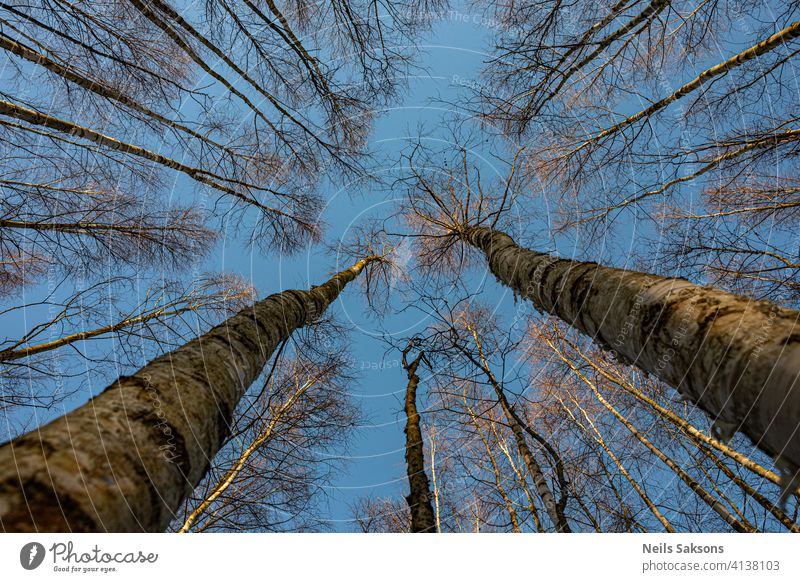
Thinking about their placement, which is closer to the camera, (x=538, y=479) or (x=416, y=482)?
(x=416, y=482)

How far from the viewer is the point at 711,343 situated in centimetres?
138

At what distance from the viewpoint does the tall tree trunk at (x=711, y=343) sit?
1.16 meters

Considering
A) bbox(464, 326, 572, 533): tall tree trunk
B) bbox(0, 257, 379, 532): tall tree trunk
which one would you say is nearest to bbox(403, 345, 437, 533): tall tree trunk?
bbox(464, 326, 572, 533): tall tree trunk

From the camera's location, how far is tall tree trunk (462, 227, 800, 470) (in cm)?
116

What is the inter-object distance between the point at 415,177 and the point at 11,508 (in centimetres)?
597

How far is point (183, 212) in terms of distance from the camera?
5168 millimetres

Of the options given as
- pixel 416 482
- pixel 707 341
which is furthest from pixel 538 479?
pixel 707 341

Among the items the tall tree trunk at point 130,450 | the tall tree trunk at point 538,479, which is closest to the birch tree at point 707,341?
the tall tree trunk at point 538,479

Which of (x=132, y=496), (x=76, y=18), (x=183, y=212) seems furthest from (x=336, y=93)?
(x=132, y=496)

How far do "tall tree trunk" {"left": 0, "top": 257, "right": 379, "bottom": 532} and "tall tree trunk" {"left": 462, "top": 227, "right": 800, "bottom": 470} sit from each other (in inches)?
84.9

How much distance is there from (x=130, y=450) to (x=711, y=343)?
2265 mm

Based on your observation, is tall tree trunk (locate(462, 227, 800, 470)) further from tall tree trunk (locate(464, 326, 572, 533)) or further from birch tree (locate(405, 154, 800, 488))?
tall tree trunk (locate(464, 326, 572, 533))
